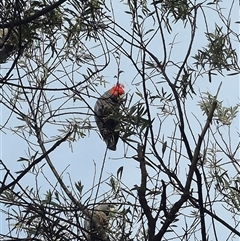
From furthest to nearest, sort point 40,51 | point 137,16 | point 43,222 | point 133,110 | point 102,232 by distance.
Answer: point 40,51 < point 137,16 < point 102,232 < point 133,110 < point 43,222

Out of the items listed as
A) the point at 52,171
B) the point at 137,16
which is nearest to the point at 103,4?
the point at 137,16

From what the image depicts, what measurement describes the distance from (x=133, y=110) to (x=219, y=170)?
0.94 meters

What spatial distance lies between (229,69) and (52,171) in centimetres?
97

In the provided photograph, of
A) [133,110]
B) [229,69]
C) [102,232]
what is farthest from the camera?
[229,69]

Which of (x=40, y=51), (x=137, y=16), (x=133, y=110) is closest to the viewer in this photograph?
(x=133, y=110)

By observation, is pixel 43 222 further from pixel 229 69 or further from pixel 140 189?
pixel 229 69

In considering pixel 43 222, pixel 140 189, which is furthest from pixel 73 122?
pixel 140 189

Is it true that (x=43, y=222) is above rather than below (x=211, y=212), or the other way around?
below

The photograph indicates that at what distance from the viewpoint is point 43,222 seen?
193 centimetres

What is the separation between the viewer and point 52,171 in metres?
3.00

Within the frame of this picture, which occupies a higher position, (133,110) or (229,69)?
(229,69)

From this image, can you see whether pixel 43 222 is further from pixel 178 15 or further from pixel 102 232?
pixel 178 15

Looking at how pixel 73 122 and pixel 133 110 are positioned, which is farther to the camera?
pixel 73 122

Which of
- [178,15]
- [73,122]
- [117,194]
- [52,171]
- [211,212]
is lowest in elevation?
[211,212]
